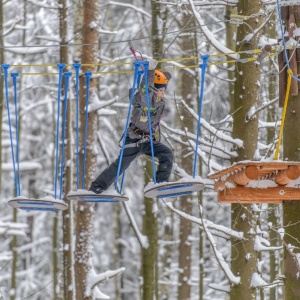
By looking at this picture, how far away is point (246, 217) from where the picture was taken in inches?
418

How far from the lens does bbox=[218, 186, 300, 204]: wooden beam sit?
8.49 metres

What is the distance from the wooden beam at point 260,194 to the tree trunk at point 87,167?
5.09 meters

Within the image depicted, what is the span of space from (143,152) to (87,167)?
4.33 m

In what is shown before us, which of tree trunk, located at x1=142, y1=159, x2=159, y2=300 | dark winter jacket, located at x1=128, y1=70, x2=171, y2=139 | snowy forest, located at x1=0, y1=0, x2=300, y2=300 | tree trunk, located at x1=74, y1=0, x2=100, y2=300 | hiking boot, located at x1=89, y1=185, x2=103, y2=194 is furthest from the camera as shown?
tree trunk, located at x1=142, y1=159, x2=159, y2=300

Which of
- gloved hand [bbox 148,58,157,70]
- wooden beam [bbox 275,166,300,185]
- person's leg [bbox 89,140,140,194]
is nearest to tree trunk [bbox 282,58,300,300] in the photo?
wooden beam [bbox 275,166,300,185]

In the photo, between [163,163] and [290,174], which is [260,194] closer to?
[290,174]

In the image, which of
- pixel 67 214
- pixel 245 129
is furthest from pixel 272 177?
pixel 67 214

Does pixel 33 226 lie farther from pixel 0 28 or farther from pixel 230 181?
pixel 230 181

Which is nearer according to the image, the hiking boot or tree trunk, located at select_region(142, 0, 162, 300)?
the hiking boot

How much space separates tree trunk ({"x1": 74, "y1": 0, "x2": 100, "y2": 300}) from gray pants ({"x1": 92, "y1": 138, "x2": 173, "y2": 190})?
160 inches

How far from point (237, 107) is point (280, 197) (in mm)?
2462

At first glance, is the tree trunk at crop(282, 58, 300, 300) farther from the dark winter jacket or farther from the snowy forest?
the dark winter jacket

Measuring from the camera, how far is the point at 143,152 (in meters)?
9.35

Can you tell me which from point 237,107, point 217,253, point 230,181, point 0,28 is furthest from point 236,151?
point 0,28
